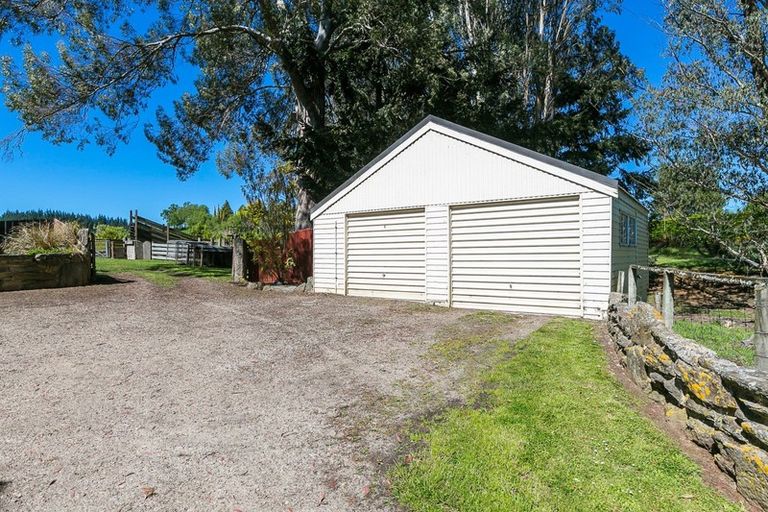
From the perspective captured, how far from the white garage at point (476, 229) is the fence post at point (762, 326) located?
5.00 meters

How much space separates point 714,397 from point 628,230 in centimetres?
768

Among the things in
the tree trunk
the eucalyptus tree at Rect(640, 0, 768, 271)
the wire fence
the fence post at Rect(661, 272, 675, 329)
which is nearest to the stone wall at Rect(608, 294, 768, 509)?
the fence post at Rect(661, 272, 675, 329)

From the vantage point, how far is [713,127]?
31.6 ft

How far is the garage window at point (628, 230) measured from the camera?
8.75 metres

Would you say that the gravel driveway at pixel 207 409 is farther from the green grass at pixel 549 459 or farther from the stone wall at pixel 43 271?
the stone wall at pixel 43 271

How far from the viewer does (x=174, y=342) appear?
5699 mm

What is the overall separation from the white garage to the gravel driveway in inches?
69.0

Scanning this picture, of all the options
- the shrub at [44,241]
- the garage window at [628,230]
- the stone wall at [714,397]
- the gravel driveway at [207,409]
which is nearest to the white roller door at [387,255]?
the gravel driveway at [207,409]

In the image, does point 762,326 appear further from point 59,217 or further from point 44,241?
point 59,217

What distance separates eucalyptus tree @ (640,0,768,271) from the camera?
9.49 m

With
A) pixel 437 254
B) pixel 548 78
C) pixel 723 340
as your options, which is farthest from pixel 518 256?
pixel 548 78

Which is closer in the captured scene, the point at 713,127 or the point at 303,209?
the point at 713,127

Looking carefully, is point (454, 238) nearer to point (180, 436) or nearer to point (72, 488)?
point (180, 436)

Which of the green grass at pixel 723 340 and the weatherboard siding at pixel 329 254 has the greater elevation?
the weatherboard siding at pixel 329 254
